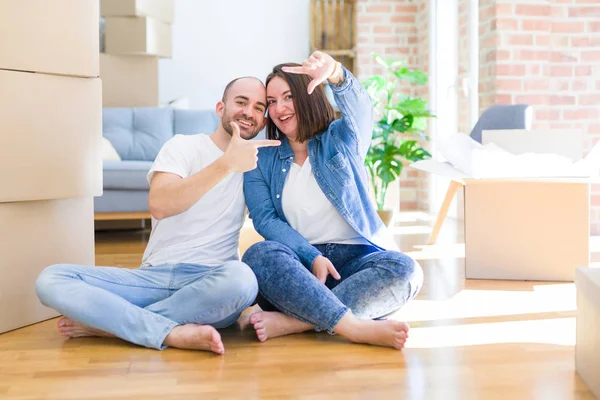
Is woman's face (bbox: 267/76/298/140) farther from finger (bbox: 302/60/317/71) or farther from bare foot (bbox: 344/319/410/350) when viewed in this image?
bare foot (bbox: 344/319/410/350)

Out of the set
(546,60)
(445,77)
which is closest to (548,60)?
(546,60)

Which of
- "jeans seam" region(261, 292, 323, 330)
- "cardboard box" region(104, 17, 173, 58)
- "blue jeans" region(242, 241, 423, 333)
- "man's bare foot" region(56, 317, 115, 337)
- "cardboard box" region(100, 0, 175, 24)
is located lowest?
"man's bare foot" region(56, 317, 115, 337)

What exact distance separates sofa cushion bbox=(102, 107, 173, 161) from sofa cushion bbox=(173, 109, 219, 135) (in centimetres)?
7

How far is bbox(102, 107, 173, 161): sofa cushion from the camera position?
506 centimetres

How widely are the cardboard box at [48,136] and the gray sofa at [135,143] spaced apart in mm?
2031

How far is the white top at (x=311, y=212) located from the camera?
229cm

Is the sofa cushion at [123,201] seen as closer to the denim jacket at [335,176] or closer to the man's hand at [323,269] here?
the denim jacket at [335,176]

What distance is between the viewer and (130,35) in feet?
18.8

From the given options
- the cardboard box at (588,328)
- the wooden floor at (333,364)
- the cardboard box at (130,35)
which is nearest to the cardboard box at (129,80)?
the cardboard box at (130,35)

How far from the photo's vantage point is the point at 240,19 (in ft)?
22.1

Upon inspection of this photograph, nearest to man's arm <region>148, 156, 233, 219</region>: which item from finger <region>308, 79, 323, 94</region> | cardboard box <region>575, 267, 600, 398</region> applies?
finger <region>308, 79, 323, 94</region>

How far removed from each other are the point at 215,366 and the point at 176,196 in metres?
0.48

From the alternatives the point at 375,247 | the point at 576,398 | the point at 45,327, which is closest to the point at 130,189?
the point at 45,327

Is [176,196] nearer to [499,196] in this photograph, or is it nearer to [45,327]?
[45,327]
